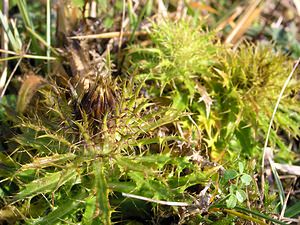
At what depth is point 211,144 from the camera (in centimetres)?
202

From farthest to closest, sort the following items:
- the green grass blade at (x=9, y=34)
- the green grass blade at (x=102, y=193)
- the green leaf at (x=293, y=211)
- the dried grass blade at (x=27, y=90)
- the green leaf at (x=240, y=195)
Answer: the green grass blade at (x=9, y=34) < the dried grass blade at (x=27, y=90) < the green leaf at (x=293, y=211) < the green leaf at (x=240, y=195) < the green grass blade at (x=102, y=193)

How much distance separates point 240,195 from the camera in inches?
61.4

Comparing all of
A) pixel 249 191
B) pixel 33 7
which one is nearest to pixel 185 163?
pixel 249 191

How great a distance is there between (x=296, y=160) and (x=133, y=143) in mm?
979

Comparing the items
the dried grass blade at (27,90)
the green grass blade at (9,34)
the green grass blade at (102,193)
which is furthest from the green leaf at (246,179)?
the green grass blade at (9,34)

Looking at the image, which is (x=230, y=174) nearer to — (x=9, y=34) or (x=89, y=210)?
(x=89, y=210)

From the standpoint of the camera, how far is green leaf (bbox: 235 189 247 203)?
1.55 m

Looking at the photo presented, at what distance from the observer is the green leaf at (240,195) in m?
1.55

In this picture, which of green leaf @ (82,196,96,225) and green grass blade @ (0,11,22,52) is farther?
green grass blade @ (0,11,22,52)

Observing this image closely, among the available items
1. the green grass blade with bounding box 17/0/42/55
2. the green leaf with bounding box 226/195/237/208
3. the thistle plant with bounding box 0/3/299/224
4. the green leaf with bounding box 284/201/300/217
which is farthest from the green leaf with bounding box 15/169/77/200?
the green grass blade with bounding box 17/0/42/55

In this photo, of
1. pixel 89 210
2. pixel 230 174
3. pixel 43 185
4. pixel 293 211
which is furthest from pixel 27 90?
pixel 293 211

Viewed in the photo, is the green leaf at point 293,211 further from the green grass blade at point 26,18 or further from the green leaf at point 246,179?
the green grass blade at point 26,18

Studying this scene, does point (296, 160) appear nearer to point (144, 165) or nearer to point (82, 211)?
point (144, 165)

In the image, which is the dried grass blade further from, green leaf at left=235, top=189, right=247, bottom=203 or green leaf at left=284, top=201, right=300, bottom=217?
green leaf at left=284, top=201, right=300, bottom=217
